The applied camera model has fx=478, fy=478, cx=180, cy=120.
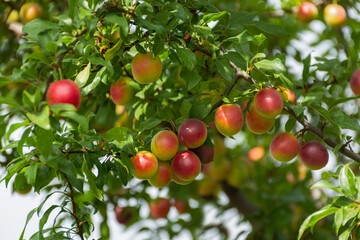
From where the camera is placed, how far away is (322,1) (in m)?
2.93

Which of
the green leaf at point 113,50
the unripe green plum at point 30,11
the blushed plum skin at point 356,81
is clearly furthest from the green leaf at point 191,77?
the unripe green plum at point 30,11

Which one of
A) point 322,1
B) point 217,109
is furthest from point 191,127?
point 322,1

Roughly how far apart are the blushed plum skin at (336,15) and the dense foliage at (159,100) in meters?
0.02

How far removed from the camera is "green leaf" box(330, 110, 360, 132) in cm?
152

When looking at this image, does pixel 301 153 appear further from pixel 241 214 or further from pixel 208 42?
pixel 241 214

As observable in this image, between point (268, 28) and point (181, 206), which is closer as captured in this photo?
point (268, 28)

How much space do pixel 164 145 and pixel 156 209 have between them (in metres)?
1.49

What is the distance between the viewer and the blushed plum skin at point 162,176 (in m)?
1.54

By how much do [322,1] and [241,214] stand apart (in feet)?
4.54

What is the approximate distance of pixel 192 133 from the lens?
147cm

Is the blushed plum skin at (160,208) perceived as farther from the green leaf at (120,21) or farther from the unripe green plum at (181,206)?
the green leaf at (120,21)

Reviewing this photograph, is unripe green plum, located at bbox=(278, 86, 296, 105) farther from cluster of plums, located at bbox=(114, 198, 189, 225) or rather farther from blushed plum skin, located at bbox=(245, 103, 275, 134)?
cluster of plums, located at bbox=(114, 198, 189, 225)

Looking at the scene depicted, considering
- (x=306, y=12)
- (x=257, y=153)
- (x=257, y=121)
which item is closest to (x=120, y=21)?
(x=257, y=121)

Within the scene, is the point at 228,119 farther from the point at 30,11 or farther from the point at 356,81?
the point at 30,11
